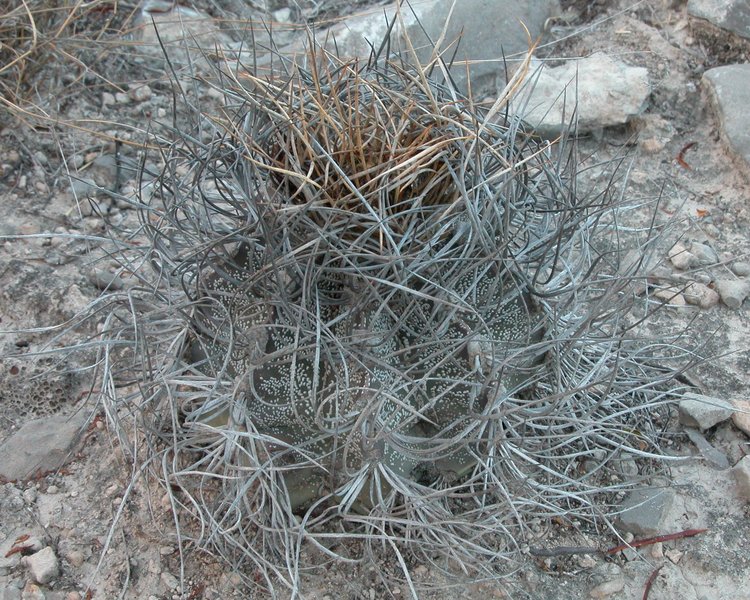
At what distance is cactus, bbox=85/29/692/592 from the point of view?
1.12m

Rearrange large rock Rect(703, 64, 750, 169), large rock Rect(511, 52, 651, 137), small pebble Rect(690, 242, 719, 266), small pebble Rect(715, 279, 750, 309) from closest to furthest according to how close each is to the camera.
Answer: small pebble Rect(715, 279, 750, 309) → small pebble Rect(690, 242, 719, 266) → large rock Rect(703, 64, 750, 169) → large rock Rect(511, 52, 651, 137)

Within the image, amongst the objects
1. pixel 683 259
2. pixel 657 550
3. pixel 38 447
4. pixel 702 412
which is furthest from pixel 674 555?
pixel 38 447

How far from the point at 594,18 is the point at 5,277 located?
1714mm

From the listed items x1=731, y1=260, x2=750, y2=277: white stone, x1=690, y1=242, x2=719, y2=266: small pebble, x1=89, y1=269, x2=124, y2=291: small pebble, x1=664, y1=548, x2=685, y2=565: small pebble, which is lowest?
x1=664, y1=548, x2=685, y2=565: small pebble

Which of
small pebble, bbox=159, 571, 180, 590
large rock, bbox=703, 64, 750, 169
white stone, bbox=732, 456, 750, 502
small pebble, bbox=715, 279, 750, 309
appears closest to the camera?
small pebble, bbox=159, 571, 180, 590

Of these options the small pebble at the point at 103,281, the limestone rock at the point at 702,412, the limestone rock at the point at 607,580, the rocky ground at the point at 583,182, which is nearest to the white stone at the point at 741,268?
the rocky ground at the point at 583,182

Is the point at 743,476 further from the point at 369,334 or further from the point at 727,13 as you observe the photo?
the point at 727,13

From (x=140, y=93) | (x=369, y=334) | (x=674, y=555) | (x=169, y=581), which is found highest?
(x=369, y=334)

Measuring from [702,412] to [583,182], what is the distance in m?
0.73

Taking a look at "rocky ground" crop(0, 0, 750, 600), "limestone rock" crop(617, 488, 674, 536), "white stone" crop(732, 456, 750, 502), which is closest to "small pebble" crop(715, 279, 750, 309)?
"rocky ground" crop(0, 0, 750, 600)

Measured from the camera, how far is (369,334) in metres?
Answer: 1.12

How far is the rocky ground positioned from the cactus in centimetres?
8

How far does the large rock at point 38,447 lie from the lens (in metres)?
1.42

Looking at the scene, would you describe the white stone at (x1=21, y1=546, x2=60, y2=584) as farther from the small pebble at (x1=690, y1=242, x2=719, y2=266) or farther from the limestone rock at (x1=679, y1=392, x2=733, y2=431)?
the small pebble at (x1=690, y1=242, x2=719, y2=266)
